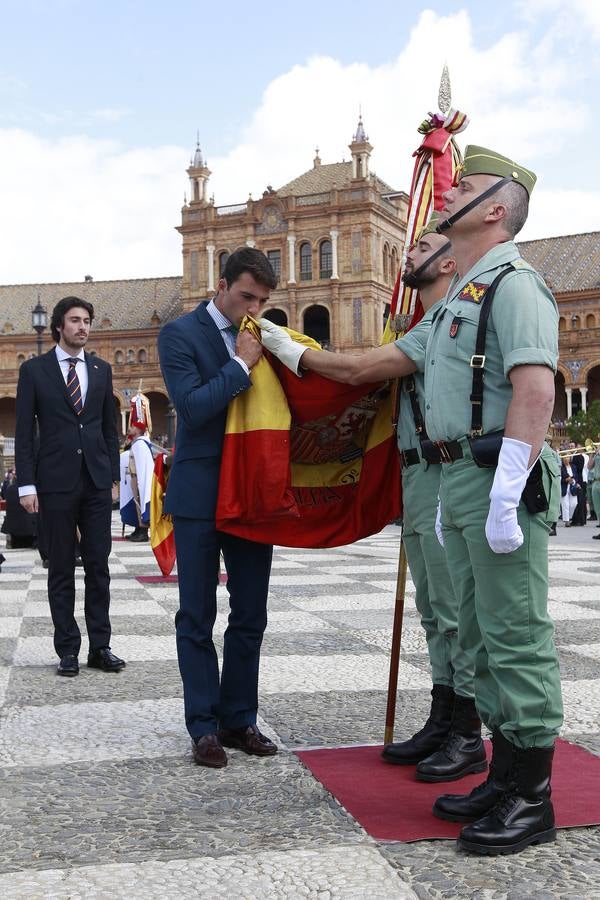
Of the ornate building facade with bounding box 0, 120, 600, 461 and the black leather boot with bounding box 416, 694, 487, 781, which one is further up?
the ornate building facade with bounding box 0, 120, 600, 461

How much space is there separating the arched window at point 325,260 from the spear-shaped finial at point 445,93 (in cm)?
5632

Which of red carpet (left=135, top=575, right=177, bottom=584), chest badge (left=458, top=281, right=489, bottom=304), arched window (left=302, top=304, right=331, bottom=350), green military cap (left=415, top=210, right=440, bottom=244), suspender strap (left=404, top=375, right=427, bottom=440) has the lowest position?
red carpet (left=135, top=575, right=177, bottom=584)

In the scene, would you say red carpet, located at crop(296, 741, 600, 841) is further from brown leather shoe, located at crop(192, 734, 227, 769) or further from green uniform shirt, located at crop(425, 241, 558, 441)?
green uniform shirt, located at crop(425, 241, 558, 441)

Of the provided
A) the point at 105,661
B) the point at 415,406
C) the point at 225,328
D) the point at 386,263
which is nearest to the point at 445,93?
the point at 225,328

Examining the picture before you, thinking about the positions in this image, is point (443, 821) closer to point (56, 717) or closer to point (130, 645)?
point (56, 717)

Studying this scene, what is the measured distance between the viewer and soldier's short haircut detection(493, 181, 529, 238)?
9.18ft

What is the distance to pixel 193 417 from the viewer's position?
345 cm

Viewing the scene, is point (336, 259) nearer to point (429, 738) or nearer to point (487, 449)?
point (429, 738)

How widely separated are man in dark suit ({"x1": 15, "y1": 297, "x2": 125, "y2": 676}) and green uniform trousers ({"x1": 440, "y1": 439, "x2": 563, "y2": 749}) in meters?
2.60

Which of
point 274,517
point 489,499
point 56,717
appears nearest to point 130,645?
point 56,717

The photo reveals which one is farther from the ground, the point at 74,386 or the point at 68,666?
the point at 74,386

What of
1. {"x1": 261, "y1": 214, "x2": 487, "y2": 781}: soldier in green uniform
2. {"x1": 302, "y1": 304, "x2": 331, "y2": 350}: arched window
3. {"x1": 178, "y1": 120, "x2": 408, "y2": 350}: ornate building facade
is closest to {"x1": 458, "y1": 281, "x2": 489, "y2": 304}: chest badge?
{"x1": 261, "y1": 214, "x2": 487, "y2": 781}: soldier in green uniform

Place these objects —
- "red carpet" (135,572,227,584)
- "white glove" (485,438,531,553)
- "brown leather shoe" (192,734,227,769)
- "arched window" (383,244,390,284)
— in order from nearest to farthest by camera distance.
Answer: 1. "white glove" (485,438,531,553)
2. "brown leather shoe" (192,734,227,769)
3. "red carpet" (135,572,227,584)
4. "arched window" (383,244,390,284)

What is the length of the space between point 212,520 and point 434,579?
787mm
